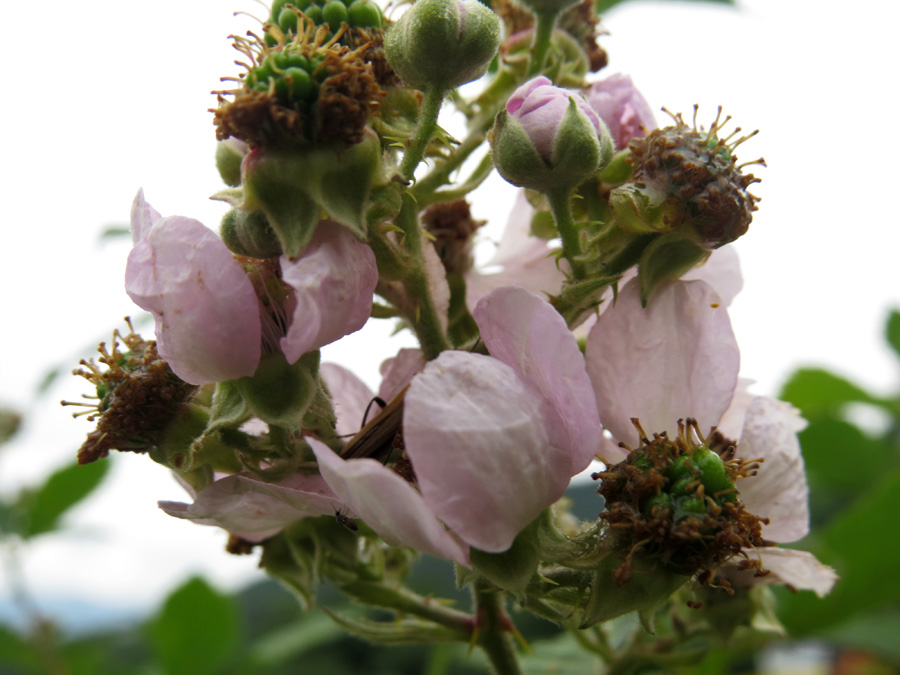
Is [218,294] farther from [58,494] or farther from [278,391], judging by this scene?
[58,494]

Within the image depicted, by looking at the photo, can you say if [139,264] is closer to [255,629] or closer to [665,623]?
[665,623]

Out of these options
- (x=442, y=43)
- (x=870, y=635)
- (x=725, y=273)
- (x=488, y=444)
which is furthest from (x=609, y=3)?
(x=870, y=635)

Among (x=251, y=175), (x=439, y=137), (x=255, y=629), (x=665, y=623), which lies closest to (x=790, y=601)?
(x=665, y=623)

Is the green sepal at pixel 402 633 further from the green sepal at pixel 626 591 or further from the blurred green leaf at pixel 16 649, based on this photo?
the blurred green leaf at pixel 16 649

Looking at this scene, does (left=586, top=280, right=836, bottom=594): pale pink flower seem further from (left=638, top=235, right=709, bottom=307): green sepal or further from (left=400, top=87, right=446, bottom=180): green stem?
(left=400, top=87, right=446, bottom=180): green stem

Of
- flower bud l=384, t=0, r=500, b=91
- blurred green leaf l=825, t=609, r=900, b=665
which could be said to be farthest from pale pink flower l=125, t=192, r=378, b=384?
blurred green leaf l=825, t=609, r=900, b=665
